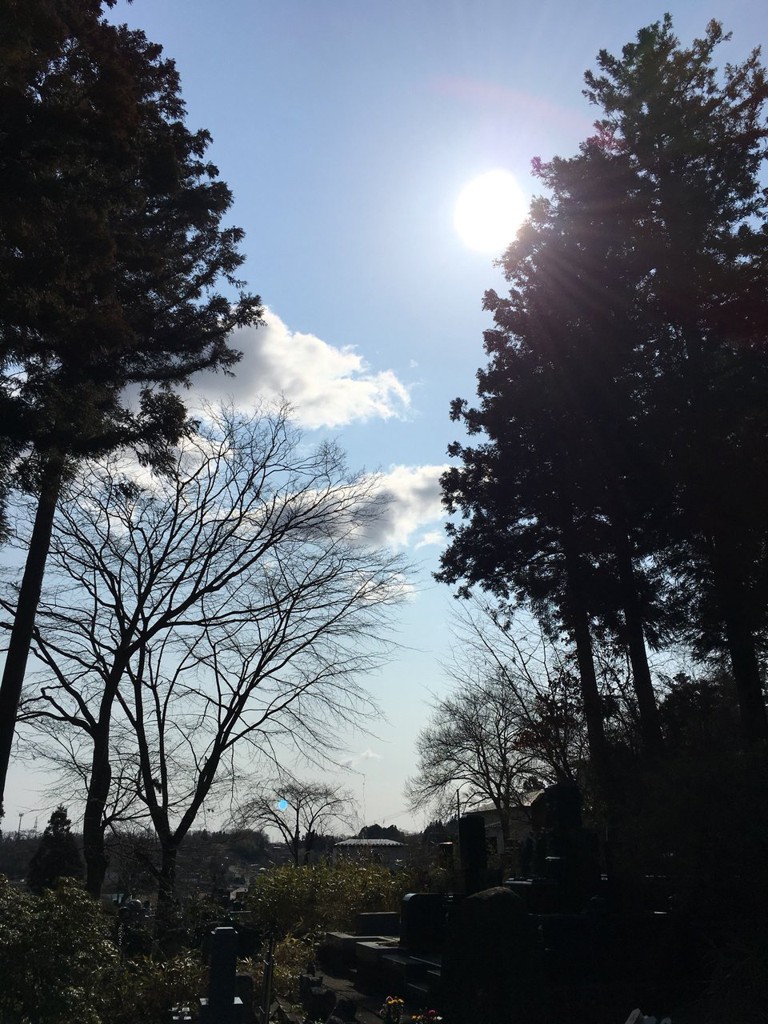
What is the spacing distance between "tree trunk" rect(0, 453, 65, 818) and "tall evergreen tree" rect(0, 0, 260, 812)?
0.8 inches

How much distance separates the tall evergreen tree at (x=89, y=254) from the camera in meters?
8.00

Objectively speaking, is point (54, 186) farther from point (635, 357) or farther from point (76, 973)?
point (635, 357)

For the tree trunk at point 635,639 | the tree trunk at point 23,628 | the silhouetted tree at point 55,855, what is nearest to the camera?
the tree trunk at point 23,628

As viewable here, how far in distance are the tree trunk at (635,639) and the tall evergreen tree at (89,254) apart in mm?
8093

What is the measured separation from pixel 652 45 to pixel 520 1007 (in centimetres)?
1906

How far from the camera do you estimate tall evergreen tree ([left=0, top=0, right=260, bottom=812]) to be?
8.00 meters

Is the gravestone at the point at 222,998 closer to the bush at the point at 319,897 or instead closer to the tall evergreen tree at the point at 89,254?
the tall evergreen tree at the point at 89,254

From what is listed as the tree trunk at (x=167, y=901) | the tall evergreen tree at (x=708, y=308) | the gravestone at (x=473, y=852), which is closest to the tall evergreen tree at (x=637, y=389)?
the tall evergreen tree at (x=708, y=308)

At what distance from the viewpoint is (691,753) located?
1067 centimetres

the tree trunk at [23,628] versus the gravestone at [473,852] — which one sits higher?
the tree trunk at [23,628]

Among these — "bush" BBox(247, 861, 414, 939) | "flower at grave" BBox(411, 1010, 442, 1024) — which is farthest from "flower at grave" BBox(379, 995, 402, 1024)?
"bush" BBox(247, 861, 414, 939)

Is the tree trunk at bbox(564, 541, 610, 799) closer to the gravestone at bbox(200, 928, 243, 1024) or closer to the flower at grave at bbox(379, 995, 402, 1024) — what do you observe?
the flower at grave at bbox(379, 995, 402, 1024)

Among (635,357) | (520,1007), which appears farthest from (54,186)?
(635,357)

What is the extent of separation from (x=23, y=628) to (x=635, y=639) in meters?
10.4
